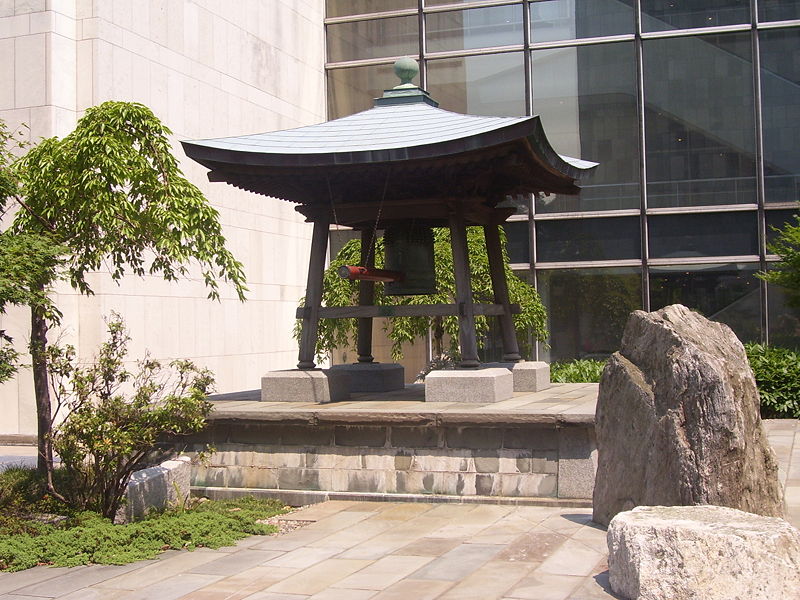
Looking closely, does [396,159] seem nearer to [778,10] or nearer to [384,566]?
[384,566]

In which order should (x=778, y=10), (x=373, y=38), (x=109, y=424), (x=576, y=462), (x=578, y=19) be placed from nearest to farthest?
(x=109, y=424), (x=576, y=462), (x=778, y=10), (x=578, y=19), (x=373, y=38)

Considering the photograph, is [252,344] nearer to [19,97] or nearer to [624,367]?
[19,97]

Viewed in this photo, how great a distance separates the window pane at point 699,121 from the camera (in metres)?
20.0

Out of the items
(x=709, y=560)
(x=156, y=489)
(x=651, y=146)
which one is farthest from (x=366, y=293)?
(x=651, y=146)

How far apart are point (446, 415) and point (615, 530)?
343 cm

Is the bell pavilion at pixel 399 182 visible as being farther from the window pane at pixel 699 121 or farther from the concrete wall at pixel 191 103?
the window pane at pixel 699 121

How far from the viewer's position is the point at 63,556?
747 centimetres

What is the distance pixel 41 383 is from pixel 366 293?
14.3ft

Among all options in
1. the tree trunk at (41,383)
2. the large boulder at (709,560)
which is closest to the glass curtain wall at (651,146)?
the tree trunk at (41,383)

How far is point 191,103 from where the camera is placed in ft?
57.0

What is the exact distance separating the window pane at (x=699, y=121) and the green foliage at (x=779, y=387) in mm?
4467

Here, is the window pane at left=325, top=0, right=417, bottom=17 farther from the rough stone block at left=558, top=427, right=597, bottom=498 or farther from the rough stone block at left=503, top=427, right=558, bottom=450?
the rough stone block at left=558, top=427, right=597, bottom=498

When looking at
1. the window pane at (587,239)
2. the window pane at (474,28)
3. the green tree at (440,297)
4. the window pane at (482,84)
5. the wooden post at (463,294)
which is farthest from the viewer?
the window pane at (474,28)

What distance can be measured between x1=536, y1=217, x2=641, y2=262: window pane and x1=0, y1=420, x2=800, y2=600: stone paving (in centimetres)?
1200
